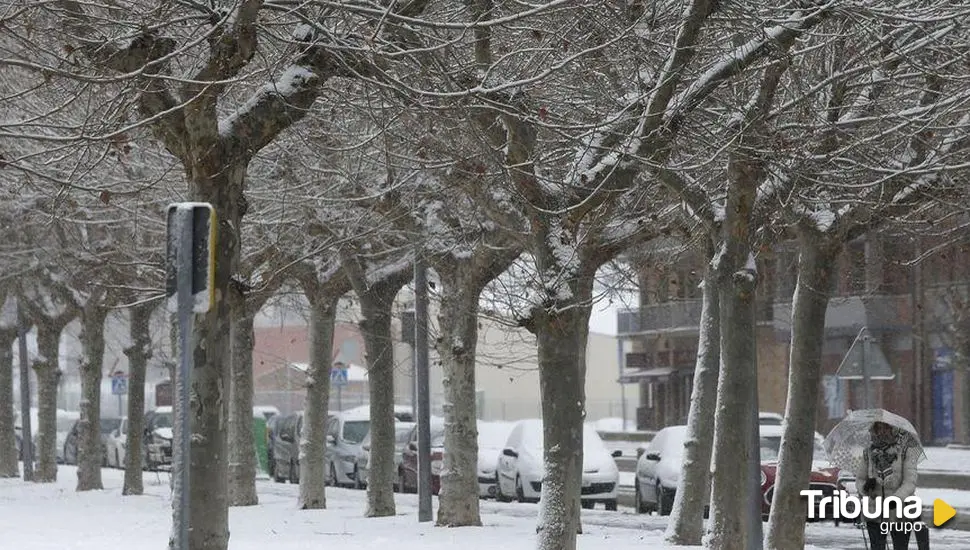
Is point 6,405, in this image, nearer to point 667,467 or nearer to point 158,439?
point 158,439

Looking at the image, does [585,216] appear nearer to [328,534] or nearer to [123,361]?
[328,534]

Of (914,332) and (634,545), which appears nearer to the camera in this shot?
(634,545)

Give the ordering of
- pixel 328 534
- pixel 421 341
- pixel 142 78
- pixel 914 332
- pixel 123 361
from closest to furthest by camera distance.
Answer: pixel 142 78, pixel 328 534, pixel 421 341, pixel 914 332, pixel 123 361

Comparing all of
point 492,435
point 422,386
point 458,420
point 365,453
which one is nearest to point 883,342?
point 492,435

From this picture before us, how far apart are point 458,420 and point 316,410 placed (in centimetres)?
509

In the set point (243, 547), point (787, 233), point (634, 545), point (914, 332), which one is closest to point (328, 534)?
point (243, 547)

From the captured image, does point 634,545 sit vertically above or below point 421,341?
below

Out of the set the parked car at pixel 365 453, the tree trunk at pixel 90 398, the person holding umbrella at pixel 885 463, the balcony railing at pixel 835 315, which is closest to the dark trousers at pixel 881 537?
the person holding umbrella at pixel 885 463

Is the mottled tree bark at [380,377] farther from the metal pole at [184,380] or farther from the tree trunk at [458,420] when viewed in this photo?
the metal pole at [184,380]

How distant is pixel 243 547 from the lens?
1891 centimetres

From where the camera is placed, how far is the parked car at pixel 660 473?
26969mm

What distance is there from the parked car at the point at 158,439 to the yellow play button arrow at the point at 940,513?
23.0m

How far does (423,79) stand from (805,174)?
135 inches

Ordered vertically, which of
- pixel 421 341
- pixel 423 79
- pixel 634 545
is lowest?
pixel 634 545
